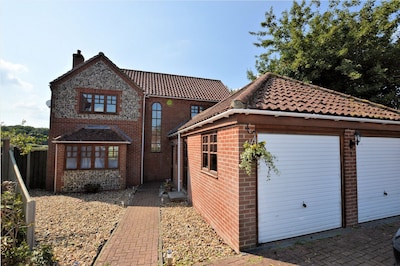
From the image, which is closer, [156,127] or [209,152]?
[209,152]

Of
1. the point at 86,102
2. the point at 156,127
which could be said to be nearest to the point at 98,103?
the point at 86,102

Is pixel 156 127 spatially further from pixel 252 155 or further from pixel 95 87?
pixel 252 155

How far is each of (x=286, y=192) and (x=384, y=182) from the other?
4227 mm

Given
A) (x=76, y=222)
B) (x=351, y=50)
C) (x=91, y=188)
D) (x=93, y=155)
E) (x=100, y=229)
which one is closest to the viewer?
(x=100, y=229)

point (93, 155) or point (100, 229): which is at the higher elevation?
point (93, 155)

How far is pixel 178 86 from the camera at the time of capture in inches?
723

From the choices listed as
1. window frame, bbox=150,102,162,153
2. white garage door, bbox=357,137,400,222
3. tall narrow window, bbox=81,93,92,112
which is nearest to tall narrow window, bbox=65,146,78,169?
tall narrow window, bbox=81,93,92,112

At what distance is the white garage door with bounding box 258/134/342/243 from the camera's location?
4.92 metres

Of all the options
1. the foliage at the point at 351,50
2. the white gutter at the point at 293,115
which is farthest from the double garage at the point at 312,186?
the foliage at the point at 351,50

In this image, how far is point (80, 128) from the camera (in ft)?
43.3

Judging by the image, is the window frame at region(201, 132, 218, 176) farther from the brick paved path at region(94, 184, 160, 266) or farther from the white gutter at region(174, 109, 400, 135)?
the brick paved path at region(94, 184, 160, 266)

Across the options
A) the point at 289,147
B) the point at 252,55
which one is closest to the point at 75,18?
the point at 289,147

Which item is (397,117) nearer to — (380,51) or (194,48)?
(380,51)

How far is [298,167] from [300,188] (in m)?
0.58
